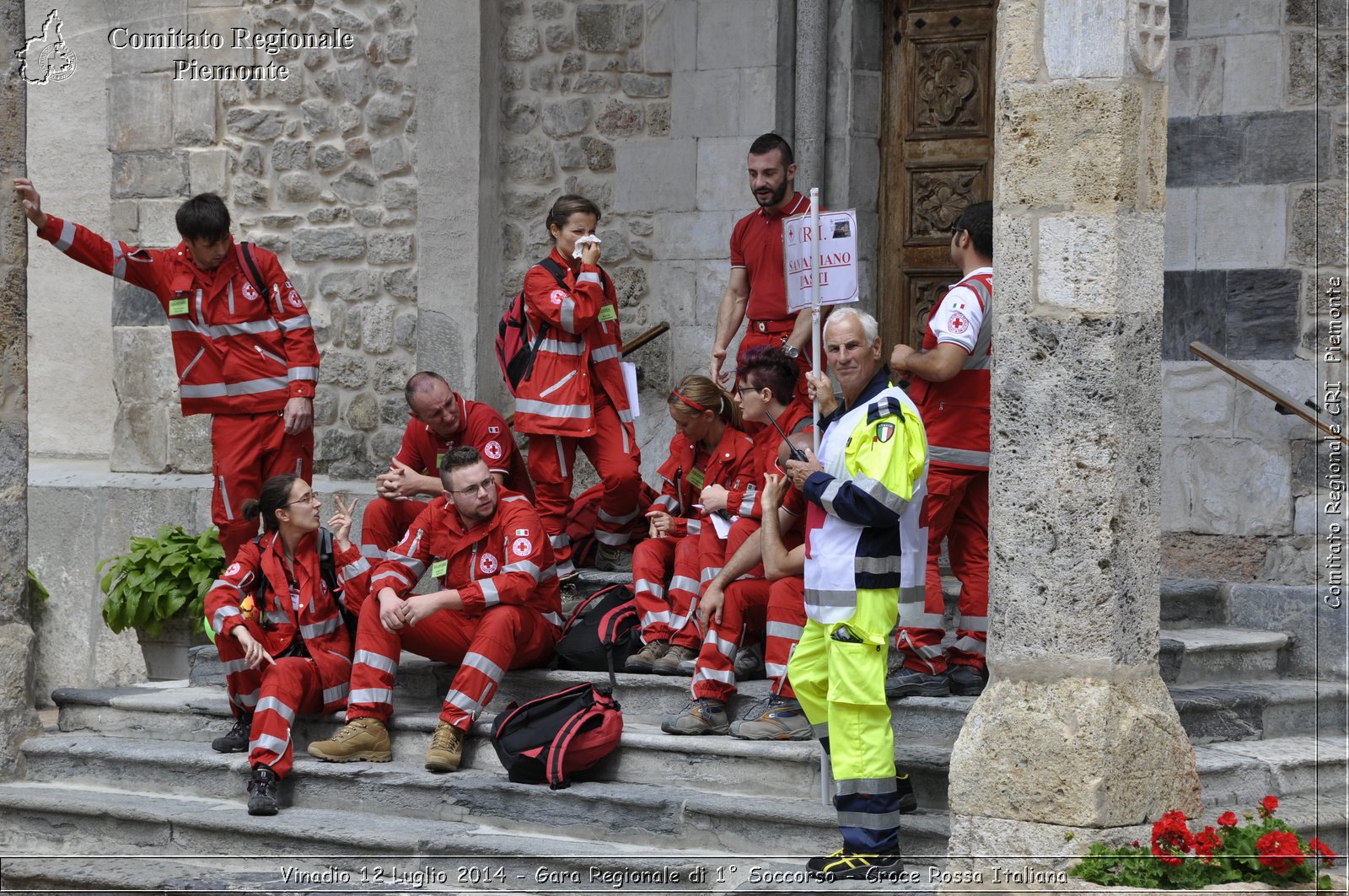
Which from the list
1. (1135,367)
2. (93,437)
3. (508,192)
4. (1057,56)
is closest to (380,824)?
(1135,367)

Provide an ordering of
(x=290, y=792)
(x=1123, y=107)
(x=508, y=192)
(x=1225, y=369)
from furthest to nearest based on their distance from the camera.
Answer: (x=508, y=192) < (x=1225, y=369) < (x=290, y=792) < (x=1123, y=107)

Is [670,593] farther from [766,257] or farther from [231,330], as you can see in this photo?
[231,330]

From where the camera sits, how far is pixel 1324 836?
19.6ft

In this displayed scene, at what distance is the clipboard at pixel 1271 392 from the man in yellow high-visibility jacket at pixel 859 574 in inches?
85.9

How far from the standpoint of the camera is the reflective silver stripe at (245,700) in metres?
6.98

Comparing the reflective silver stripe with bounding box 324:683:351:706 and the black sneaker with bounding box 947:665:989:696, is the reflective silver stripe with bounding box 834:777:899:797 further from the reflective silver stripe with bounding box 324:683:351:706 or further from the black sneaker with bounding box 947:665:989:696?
the reflective silver stripe with bounding box 324:683:351:706

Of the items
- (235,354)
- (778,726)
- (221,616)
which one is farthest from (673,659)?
(235,354)

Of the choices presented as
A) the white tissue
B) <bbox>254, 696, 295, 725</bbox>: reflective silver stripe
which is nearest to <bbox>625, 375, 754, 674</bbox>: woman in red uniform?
the white tissue

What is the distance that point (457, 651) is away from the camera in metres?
6.93

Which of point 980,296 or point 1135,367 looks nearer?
point 1135,367

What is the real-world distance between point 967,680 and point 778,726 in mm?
714

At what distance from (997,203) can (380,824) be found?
3.16 meters

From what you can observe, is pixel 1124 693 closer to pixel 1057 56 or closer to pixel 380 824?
pixel 1057 56

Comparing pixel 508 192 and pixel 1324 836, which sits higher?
pixel 508 192
